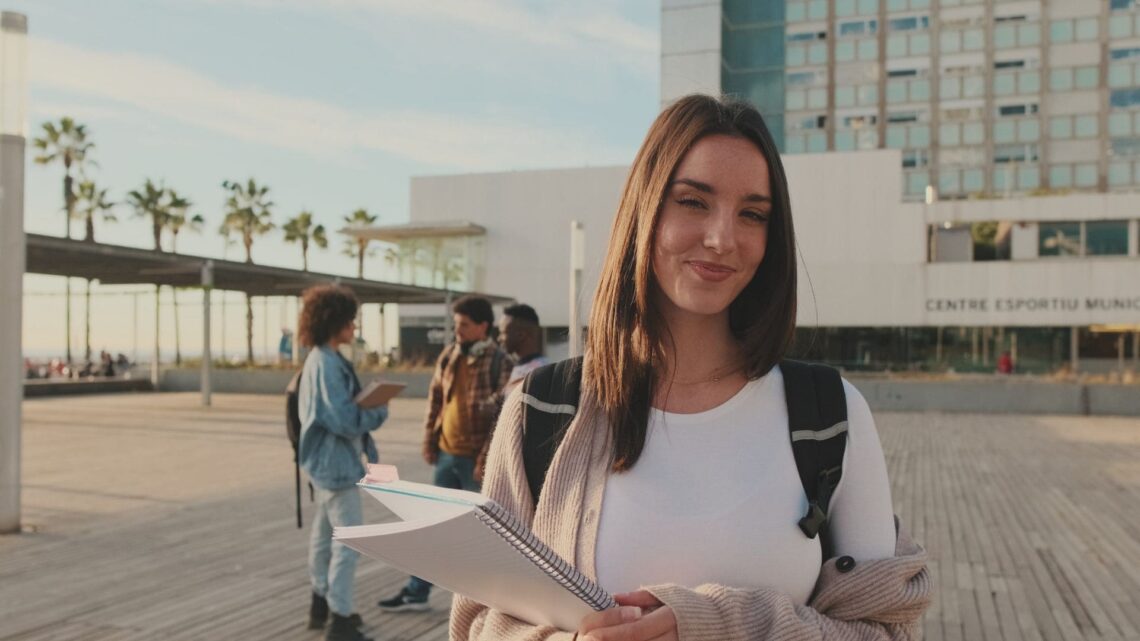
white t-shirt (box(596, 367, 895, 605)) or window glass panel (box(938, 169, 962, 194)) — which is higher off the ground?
window glass panel (box(938, 169, 962, 194))

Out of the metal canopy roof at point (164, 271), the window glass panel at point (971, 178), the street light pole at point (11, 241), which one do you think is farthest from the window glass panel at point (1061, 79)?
the street light pole at point (11, 241)

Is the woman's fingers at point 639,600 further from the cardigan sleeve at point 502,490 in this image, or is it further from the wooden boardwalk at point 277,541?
the wooden boardwalk at point 277,541

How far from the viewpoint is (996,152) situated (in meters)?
53.5

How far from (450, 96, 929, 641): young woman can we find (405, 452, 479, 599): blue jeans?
13.9 feet

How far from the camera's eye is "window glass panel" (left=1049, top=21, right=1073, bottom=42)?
5050 cm

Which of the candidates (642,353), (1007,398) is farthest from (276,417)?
(642,353)

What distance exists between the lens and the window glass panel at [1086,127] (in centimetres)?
5188

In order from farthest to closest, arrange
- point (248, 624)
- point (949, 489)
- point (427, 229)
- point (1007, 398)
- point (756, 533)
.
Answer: point (427, 229)
point (1007, 398)
point (949, 489)
point (248, 624)
point (756, 533)

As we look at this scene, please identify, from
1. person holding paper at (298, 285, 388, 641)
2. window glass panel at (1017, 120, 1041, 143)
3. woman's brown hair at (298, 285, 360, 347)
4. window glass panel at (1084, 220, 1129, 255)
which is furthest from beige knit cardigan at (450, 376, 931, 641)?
window glass panel at (1017, 120, 1041, 143)

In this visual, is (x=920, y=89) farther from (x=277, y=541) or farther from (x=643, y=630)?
(x=643, y=630)

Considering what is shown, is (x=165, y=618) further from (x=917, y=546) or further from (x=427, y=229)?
(x=427, y=229)

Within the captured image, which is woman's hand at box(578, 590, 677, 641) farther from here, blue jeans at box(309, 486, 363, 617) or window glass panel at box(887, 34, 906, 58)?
window glass panel at box(887, 34, 906, 58)

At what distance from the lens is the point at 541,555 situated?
3.92 feet

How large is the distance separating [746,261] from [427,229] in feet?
127
